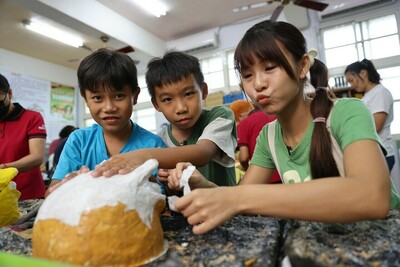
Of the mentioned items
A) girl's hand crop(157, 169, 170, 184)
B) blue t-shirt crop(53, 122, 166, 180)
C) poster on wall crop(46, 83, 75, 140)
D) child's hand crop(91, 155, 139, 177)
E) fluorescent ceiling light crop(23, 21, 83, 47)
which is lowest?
girl's hand crop(157, 169, 170, 184)

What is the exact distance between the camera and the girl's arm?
0.54 m

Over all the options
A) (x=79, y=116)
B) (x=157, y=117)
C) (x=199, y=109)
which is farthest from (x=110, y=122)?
(x=79, y=116)

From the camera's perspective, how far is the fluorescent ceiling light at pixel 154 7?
453 cm

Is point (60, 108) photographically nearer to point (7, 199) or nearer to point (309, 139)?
point (7, 199)

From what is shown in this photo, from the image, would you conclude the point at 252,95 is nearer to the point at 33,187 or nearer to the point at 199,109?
the point at 199,109

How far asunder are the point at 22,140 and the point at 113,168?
129 centimetres

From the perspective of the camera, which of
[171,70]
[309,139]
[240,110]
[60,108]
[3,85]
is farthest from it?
[60,108]

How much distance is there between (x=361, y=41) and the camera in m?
4.53

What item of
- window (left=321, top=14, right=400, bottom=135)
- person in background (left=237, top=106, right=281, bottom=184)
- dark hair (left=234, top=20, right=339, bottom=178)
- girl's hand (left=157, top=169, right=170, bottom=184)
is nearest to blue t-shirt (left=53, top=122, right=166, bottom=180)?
girl's hand (left=157, top=169, right=170, bottom=184)

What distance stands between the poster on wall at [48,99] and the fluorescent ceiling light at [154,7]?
3.06 m

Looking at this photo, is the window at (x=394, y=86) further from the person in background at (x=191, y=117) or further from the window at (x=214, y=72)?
the person in background at (x=191, y=117)

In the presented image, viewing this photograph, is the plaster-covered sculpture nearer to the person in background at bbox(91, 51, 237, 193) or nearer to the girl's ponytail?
the person in background at bbox(91, 51, 237, 193)

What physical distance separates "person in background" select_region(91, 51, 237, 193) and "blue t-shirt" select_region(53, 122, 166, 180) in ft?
0.40

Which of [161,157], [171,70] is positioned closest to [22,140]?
[171,70]
